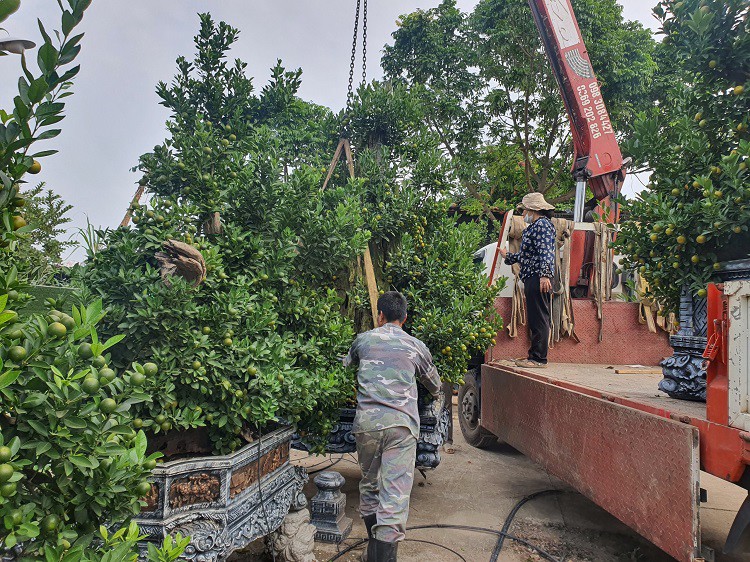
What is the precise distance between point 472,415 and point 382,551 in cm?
365

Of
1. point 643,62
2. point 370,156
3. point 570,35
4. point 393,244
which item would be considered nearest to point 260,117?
point 370,156

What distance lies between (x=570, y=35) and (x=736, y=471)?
6.84 meters

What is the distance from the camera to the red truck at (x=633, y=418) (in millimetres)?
2465

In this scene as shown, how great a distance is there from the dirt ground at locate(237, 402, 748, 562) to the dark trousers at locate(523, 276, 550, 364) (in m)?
1.45

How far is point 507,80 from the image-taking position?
13922 mm

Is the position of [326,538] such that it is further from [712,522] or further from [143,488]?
[712,522]

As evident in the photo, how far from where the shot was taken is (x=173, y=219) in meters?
3.25

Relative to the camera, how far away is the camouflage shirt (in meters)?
3.55

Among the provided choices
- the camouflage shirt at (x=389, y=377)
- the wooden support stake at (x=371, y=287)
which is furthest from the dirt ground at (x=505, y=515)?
the wooden support stake at (x=371, y=287)

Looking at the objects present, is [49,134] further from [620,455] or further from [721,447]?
[620,455]

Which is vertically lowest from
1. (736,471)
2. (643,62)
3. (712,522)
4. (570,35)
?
(712,522)

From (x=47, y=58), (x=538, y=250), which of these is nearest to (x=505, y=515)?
(x=538, y=250)

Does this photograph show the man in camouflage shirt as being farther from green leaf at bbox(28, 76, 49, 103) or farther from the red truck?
green leaf at bbox(28, 76, 49, 103)

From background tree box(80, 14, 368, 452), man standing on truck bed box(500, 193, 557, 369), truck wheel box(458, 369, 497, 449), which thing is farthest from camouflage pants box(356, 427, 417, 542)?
truck wheel box(458, 369, 497, 449)
